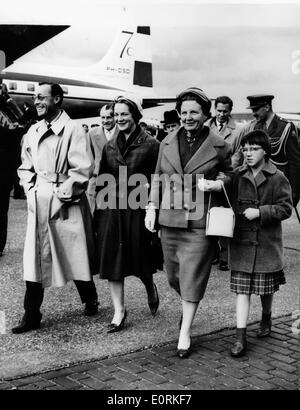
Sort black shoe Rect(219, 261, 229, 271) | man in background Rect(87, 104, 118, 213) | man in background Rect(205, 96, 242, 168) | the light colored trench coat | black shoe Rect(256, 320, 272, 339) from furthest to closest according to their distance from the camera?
man in background Rect(205, 96, 242, 168), black shoe Rect(219, 261, 229, 271), man in background Rect(87, 104, 118, 213), the light colored trench coat, black shoe Rect(256, 320, 272, 339)

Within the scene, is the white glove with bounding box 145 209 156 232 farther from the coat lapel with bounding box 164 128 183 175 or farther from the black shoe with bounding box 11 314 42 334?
the black shoe with bounding box 11 314 42 334

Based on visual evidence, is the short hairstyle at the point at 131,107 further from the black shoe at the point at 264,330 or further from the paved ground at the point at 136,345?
the black shoe at the point at 264,330

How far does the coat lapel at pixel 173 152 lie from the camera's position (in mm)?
4129

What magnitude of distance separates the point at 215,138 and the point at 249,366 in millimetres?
1565

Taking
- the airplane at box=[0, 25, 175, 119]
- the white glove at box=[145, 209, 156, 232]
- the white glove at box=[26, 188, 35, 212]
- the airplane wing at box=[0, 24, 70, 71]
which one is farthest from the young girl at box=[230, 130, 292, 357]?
the airplane at box=[0, 25, 175, 119]

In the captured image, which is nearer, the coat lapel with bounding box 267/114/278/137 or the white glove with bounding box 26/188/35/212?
the white glove with bounding box 26/188/35/212

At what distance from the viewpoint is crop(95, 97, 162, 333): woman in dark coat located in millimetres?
4594

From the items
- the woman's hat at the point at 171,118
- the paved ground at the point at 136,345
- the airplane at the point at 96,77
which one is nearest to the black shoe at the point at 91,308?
the paved ground at the point at 136,345

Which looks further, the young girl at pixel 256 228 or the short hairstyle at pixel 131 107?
the short hairstyle at pixel 131 107

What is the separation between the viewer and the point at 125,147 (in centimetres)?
464

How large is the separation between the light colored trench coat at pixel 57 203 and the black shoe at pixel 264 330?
1381 millimetres

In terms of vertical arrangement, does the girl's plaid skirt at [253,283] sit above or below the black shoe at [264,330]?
above

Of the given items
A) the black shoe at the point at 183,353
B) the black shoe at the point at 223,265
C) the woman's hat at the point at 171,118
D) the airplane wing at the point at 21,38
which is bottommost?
the black shoe at the point at 183,353

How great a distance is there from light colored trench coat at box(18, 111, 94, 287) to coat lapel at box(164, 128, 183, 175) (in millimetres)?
721
